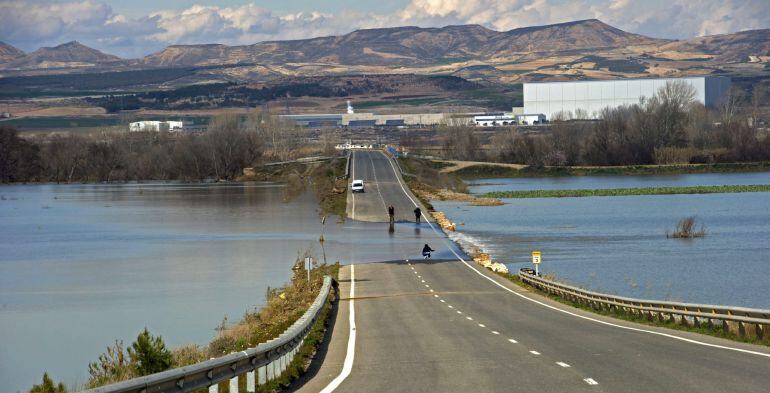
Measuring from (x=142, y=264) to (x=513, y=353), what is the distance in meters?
45.8

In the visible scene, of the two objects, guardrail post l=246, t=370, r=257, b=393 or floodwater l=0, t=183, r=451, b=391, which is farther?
floodwater l=0, t=183, r=451, b=391

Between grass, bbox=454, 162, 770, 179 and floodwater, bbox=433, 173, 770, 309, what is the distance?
45.5 metres


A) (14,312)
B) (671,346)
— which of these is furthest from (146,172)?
(671,346)

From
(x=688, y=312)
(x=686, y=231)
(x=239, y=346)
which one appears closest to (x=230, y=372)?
(x=239, y=346)

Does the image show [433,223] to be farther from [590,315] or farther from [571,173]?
[571,173]

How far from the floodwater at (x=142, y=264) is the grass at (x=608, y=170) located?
52954 mm

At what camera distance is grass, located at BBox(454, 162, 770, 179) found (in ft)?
545

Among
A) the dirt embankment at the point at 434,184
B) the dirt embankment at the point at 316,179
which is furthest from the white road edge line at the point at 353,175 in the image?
the dirt embankment at the point at 434,184

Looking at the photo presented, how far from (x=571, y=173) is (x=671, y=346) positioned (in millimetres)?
152920

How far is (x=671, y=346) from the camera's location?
71.9ft

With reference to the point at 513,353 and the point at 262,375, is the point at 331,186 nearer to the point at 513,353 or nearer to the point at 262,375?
the point at 513,353

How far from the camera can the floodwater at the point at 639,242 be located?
4916cm

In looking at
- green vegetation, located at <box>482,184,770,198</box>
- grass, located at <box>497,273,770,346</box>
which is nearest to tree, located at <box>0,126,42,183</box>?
green vegetation, located at <box>482,184,770,198</box>

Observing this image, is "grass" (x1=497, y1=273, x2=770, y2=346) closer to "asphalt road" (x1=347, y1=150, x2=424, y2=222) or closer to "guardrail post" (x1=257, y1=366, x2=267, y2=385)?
"guardrail post" (x1=257, y1=366, x2=267, y2=385)
